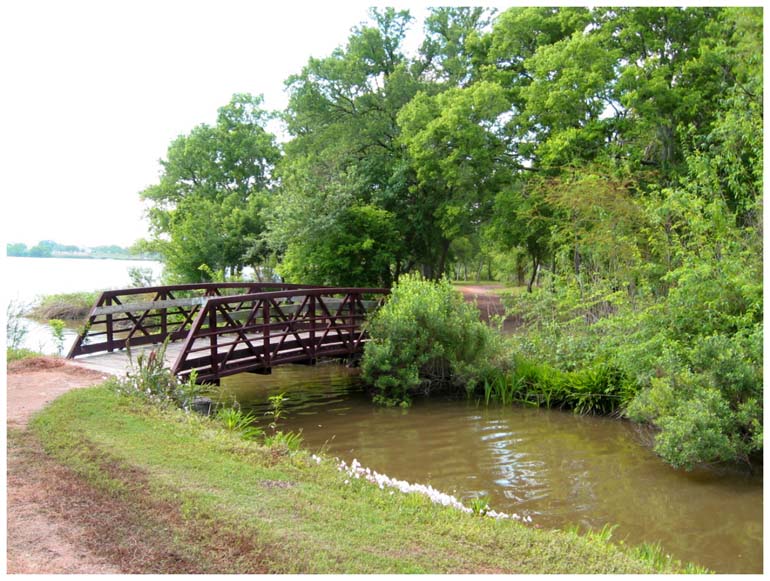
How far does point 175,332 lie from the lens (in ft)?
45.4

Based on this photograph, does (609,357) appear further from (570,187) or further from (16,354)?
(16,354)

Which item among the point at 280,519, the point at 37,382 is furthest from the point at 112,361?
the point at 280,519

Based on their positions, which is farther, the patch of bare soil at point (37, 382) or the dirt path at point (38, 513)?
the patch of bare soil at point (37, 382)

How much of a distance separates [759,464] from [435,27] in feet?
73.7

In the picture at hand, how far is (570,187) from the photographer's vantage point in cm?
1745

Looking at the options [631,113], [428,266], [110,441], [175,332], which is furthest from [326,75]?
Answer: [110,441]

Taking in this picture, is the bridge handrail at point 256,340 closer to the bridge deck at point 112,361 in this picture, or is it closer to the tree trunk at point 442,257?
the bridge deck at point 112,361

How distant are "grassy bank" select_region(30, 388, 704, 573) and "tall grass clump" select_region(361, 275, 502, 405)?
5929 millimetres

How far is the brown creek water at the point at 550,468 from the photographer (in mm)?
6785

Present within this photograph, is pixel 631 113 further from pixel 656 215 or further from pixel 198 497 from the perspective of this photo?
pixel 198 497

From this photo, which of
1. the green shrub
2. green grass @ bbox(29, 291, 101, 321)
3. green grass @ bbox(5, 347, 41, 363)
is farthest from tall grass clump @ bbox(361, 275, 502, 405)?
green grass @ bbox(29, 291, 101, 321)

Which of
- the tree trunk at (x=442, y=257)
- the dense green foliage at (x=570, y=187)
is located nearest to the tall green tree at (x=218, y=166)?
the dense green foliage at (x=570, y=187)

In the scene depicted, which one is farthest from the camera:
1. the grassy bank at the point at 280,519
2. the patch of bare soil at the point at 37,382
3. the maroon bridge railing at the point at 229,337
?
the maroon bridge railing at the point at 229,337

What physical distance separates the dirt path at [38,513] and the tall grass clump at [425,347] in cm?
660
